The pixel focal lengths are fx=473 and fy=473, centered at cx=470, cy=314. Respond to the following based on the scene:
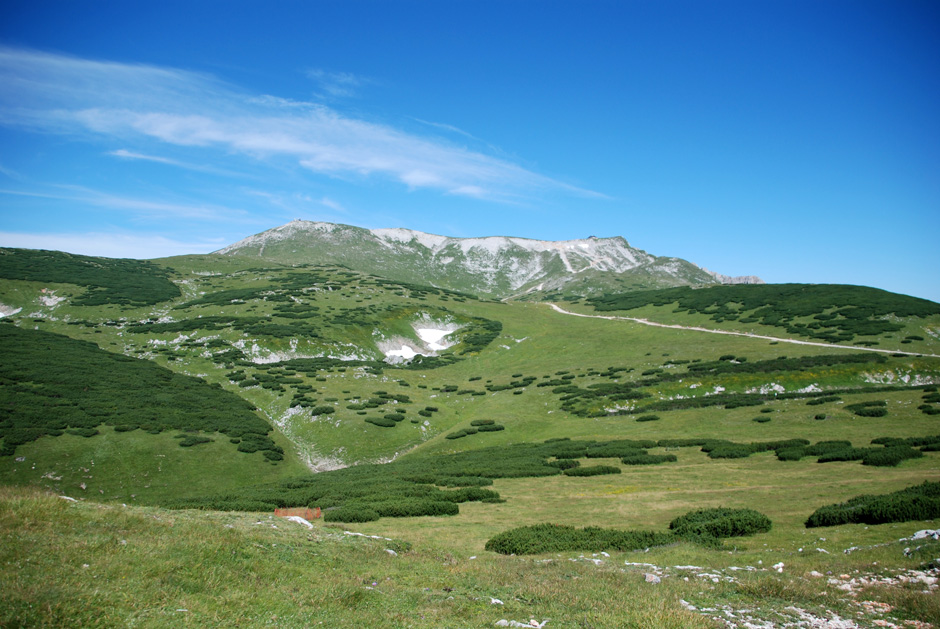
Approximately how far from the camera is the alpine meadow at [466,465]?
436 inches

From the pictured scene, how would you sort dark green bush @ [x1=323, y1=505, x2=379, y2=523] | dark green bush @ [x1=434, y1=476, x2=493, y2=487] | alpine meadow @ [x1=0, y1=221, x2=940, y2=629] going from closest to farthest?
alpine meadow @ [x1=0, y1=221, x2=940, y2=629] → dark green bush @ [x1=323, y1=505, x2=379, y2=523] → dark green bush @ [x1=434, y1=476, x2=493, y2=487]

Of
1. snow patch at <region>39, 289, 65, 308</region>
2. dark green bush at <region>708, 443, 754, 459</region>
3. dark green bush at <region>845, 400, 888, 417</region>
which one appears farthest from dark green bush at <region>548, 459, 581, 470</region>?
snow patch at <region>39, 289, 65, 308</region>

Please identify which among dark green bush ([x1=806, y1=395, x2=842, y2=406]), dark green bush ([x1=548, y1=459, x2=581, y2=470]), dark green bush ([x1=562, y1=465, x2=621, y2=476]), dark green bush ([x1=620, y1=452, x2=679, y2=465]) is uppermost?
dark green bush ([x1=806, y1=395, x2=842, y2=406])

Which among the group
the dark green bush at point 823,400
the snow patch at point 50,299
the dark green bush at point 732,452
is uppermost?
the snow patch at point 50,299

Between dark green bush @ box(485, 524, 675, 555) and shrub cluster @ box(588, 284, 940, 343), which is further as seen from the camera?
shrub cluster @ box(588, 284, 940, 343)

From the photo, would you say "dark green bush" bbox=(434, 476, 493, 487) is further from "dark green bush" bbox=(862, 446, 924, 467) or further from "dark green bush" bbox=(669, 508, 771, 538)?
"dark green bush" bbox=(862, 446, 924, 467)

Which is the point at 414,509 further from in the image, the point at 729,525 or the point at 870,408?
the point at 870,408

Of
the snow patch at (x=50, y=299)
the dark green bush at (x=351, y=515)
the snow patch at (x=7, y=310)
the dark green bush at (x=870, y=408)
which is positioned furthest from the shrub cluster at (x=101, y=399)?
the dark green bush at (x=870, y=408)

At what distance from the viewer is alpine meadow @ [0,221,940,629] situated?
1107 cm

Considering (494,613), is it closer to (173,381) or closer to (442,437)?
(442,437)

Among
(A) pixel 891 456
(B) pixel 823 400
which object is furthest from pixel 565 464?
(B) pixel 823 400

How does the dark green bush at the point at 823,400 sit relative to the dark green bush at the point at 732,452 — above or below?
above

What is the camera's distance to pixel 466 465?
4197cm

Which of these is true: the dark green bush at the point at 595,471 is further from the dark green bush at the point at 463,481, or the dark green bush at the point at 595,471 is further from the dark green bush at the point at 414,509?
the dark green bush at the point at 414,509
